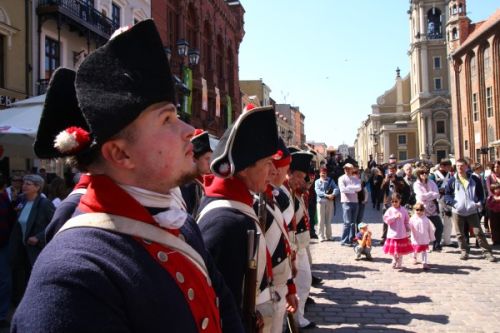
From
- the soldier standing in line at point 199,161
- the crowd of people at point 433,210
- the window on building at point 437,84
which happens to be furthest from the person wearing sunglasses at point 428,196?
the window on building at point 437,84

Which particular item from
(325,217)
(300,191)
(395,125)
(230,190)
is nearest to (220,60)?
(325,217)

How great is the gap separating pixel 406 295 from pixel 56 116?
6890 mm

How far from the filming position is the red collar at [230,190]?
9.57 feet

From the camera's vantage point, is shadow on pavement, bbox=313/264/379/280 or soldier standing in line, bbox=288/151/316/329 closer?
soldier standing in line, bbox=288/151/316/329

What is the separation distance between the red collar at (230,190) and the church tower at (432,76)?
8096 centimetres

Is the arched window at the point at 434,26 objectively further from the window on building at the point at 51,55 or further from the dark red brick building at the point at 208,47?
the window on building at the point at 51,55

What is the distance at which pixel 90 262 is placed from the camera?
1.35 metres

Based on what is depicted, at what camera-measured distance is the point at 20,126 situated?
7504 mm

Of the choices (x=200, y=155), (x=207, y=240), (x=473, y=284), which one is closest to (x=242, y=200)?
(x=207, y=240)

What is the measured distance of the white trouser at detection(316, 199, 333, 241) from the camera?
40.9ft

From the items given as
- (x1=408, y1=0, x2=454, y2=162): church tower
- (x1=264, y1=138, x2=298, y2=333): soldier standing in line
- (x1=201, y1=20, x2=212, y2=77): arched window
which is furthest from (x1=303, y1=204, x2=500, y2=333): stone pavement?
(x1=408, y1=0, x2=454, y2=162): church tower

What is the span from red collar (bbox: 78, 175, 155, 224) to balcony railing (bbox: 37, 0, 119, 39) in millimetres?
16962

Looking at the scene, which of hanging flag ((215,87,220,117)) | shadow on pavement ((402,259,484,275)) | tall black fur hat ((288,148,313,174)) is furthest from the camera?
hanging flag ((215,87,220,117))

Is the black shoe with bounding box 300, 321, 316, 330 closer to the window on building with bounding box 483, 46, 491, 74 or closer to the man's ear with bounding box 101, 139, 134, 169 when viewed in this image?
the man's ear with bounding box 101, 139, 134, 169
